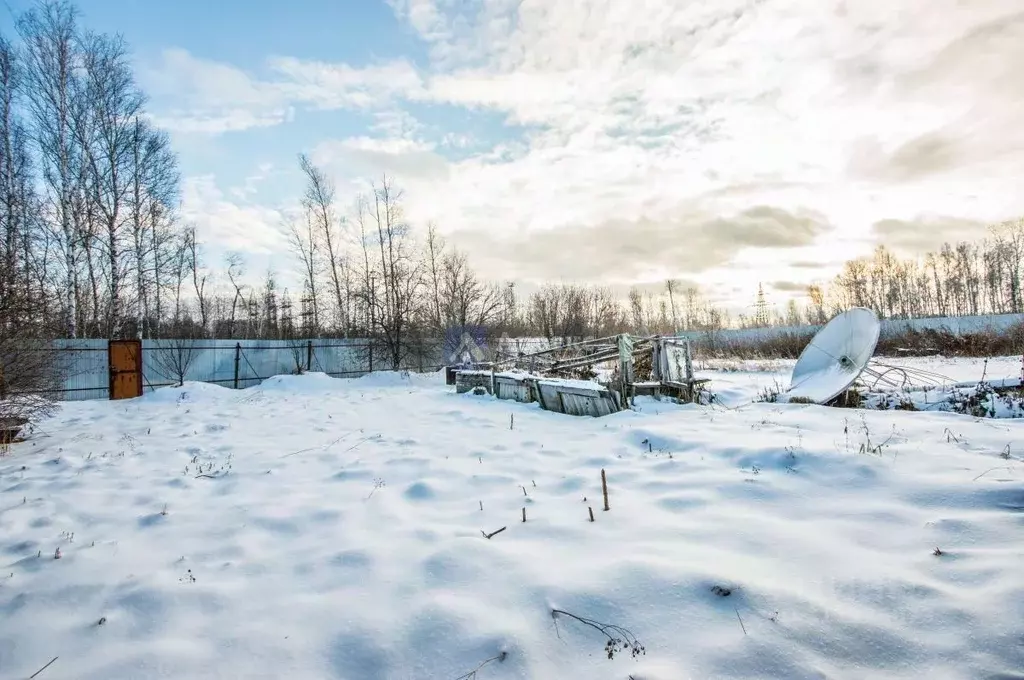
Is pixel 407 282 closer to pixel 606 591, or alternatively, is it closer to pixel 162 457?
pixel 162 457

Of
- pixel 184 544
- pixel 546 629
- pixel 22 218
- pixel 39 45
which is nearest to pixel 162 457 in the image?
pixel 184 544

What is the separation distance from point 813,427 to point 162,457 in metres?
8.56

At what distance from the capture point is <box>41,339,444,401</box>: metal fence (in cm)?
1232

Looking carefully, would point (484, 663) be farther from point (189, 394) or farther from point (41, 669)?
point (189, 394)

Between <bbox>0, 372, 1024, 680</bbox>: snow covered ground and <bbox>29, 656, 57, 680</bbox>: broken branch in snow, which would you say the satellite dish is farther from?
<bbox>29, 656, 57, 680</bbox>: broken branch in snow

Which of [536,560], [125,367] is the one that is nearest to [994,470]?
[536,560]

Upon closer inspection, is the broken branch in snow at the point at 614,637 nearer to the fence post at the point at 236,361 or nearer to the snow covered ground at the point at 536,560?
the snow covered ground at the point at 536,560

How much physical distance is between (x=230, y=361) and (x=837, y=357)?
1805cm

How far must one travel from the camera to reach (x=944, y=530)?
2785 mm

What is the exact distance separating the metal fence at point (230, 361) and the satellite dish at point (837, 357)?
50.8 feet

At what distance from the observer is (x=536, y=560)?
2869mm

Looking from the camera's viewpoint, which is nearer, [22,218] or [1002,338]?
[22,218]

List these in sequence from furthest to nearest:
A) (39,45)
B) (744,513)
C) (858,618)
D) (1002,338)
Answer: (1002,338) < (39,45) < (744,513) < (858,618)

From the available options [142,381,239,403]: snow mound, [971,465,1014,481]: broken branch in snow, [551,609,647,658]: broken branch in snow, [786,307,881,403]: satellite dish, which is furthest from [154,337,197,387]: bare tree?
[971,465,1014,481]: broken branch in snow
